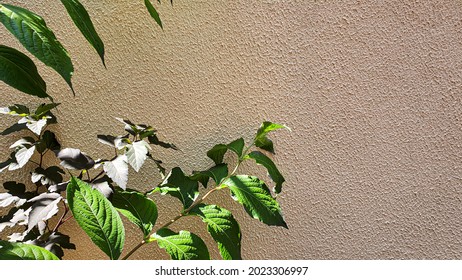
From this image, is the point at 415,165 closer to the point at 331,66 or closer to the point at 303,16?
the point at 331,66

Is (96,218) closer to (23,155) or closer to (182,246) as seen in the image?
(182,246)

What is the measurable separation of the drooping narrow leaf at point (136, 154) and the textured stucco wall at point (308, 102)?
335mm

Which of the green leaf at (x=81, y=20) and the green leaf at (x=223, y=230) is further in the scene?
the green leaf at (x=223, y=230)

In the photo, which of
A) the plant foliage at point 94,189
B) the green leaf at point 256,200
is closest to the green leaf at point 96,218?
the plant foliage at point 94,189

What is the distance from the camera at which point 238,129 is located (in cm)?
128

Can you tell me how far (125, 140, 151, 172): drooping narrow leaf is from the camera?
908 mm

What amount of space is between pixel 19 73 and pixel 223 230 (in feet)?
1.56

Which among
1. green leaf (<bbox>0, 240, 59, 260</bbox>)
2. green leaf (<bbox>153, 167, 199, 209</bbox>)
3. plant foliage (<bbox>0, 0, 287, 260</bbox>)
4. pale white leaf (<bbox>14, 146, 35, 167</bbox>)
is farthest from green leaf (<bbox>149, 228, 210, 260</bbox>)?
pale white leaf (<bbox>14, 146, 35, 167</bbox>)

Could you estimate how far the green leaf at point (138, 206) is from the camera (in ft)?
2.76

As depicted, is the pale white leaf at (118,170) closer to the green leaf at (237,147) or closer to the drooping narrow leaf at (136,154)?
the drooping narrow leaf at (136,154)

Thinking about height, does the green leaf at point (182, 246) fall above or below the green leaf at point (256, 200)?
below

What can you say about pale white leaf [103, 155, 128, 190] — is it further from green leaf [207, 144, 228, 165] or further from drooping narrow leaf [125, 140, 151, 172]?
green leaf [207, 144, 228, 165]
